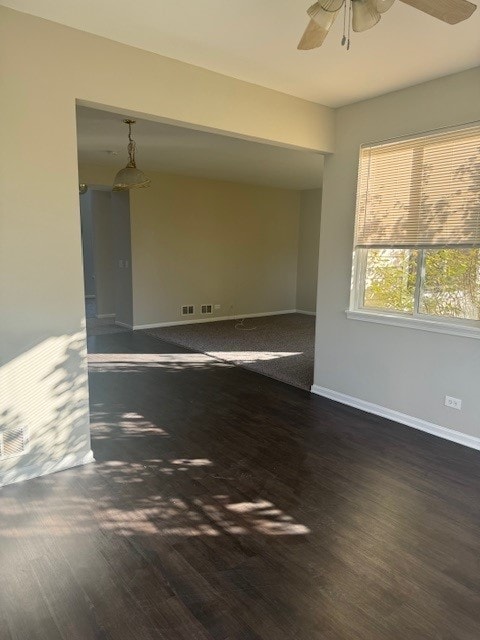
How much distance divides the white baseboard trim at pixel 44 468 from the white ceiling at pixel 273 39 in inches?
101

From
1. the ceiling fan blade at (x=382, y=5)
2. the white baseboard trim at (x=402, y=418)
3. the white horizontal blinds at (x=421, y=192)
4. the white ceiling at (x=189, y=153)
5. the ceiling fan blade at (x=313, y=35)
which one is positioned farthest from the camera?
the white ceiling at (x=189, y=153)

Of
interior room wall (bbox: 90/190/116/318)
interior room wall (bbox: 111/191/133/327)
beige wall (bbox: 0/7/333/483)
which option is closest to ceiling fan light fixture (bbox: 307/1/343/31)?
beige wall (bbox: 0/7/333/483)

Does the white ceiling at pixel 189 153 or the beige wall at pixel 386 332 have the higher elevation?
the white ceiling at pixel 189 153

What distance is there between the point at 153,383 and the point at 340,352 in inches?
76.1

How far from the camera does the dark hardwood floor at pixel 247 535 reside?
1628 mm

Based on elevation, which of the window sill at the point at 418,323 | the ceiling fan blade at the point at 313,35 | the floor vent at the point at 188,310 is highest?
the ceiling fan blade at the point at 313,35

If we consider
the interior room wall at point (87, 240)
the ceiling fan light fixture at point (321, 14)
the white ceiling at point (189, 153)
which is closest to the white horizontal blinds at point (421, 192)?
the white ceiling at point (189, 153)

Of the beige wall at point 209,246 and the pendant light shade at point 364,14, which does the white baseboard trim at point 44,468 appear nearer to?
the pendant light shade at point 364,14

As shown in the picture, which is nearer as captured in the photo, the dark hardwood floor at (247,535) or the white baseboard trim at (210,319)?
the dark hardwood floor at (247,535)

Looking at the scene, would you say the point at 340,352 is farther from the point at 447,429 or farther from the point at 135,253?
the point at 135,253

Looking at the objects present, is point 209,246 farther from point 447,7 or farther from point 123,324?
Answer: point 447,7

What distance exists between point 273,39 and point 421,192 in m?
1.57

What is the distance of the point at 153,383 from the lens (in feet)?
14.5

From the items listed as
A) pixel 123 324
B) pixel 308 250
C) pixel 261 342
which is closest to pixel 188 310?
pixel 123 324
